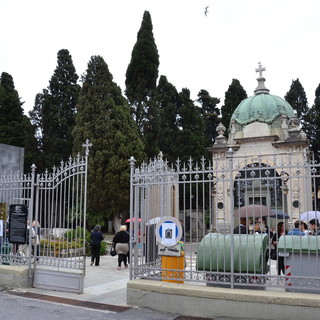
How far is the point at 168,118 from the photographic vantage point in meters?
33.1

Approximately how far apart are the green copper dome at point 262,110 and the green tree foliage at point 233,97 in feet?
37.3

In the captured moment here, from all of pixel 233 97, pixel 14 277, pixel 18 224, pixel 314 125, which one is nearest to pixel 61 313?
pixel 14 277

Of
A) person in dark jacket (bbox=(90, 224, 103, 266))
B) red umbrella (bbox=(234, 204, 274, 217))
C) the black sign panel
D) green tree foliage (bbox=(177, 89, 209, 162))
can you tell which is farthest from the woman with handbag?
green tree foliage (bbox=(177, 89, 209, 162))

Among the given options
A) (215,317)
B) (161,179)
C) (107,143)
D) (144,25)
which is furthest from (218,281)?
(144,25)

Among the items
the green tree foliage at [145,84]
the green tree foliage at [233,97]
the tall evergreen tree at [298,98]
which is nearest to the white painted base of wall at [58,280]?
the green tree foliage at [145,84]

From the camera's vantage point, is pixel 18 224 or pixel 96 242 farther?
pixel 96 242

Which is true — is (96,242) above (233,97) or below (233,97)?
below

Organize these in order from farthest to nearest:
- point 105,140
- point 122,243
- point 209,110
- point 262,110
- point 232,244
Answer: point 209,110, point 105,140, point 262,110, point 122,243, point 232,244

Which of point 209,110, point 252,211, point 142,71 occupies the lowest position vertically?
point 252,211

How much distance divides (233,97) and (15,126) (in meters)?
19.5

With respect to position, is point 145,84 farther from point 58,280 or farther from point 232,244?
point 232,244

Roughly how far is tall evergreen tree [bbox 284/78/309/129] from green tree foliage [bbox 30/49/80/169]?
20.6 meters

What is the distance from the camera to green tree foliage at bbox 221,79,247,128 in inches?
1447

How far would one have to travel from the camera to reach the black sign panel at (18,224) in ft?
30.8
